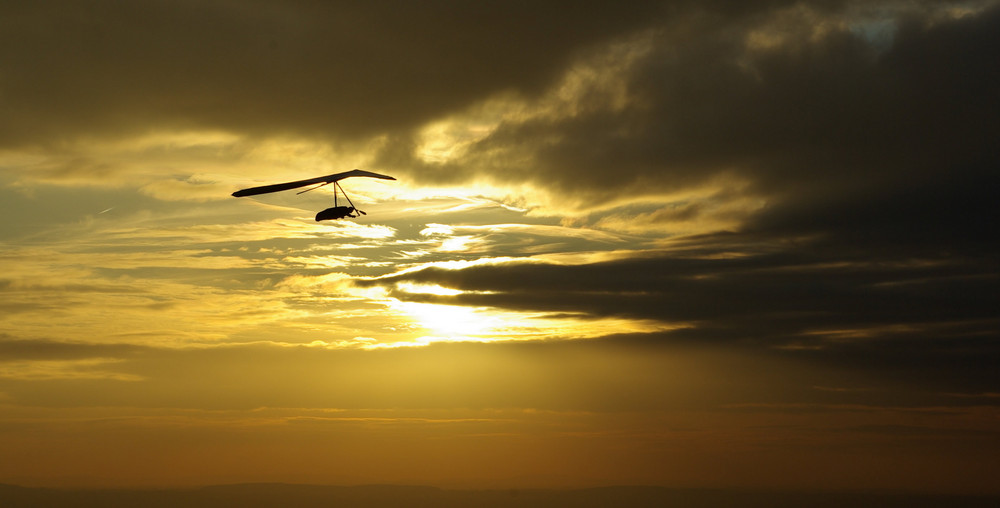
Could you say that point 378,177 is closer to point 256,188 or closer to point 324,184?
point 324,184

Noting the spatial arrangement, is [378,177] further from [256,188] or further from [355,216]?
[256,188]

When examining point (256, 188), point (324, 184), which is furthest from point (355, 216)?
point (256, 188)

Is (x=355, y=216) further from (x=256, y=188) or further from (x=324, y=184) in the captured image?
(x=256, y=188)

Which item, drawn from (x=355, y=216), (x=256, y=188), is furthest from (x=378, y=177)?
(x=256, y=188)

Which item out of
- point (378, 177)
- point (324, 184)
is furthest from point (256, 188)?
point (378, 177)
